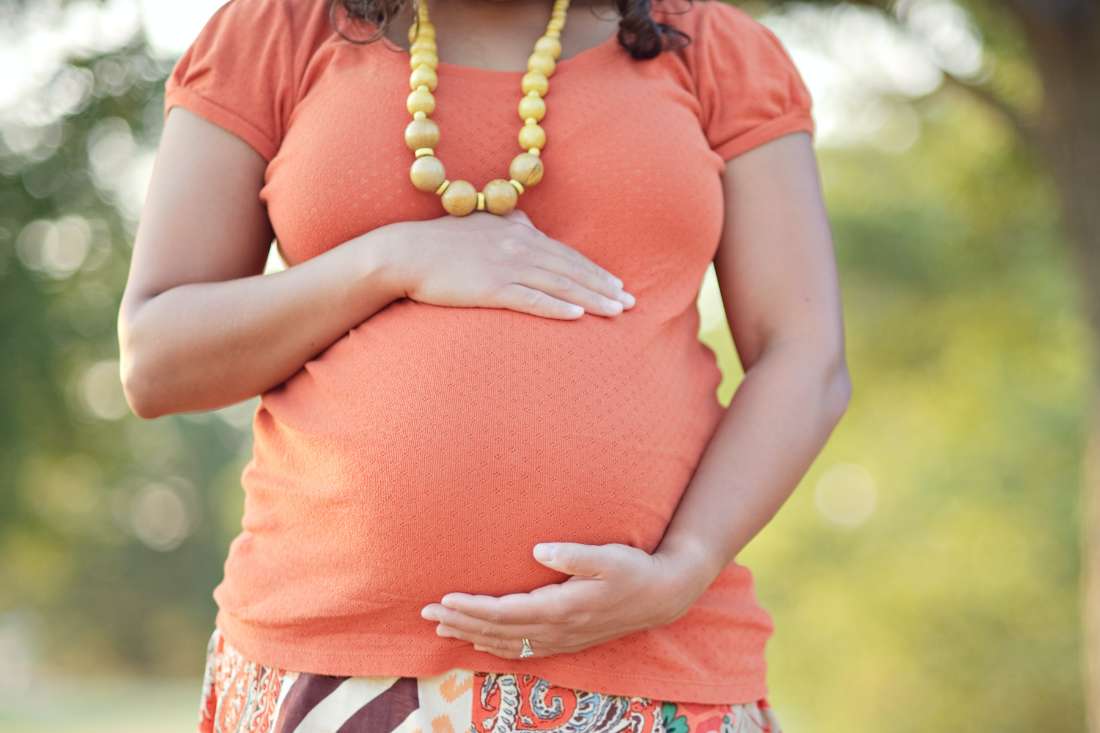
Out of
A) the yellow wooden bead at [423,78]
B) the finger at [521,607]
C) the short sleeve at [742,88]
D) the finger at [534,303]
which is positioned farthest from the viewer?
the short sleeve at [742,88]

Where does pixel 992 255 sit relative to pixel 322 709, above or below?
below

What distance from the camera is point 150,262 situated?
151 centimetres

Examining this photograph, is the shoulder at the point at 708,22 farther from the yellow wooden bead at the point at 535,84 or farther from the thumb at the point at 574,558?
the thumb at the point at 574,558

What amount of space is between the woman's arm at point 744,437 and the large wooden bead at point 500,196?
342mm

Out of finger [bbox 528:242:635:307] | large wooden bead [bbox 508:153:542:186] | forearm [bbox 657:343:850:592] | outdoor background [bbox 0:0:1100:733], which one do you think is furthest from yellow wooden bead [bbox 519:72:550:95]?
outdoor background [bbox 0:0:1100:733]

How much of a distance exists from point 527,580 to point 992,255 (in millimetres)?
7236

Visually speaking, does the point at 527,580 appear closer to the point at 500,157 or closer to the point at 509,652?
the point at 509,652

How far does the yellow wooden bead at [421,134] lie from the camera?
1.48 m

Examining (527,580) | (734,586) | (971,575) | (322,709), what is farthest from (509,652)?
(971,575)

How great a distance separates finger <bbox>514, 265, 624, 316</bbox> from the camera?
144cm

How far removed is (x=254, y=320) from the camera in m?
1.46

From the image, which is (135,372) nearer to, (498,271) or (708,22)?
(498,271)

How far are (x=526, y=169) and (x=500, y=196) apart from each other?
5 cm

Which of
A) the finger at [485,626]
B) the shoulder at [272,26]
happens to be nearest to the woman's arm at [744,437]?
the finger at [485,626]
